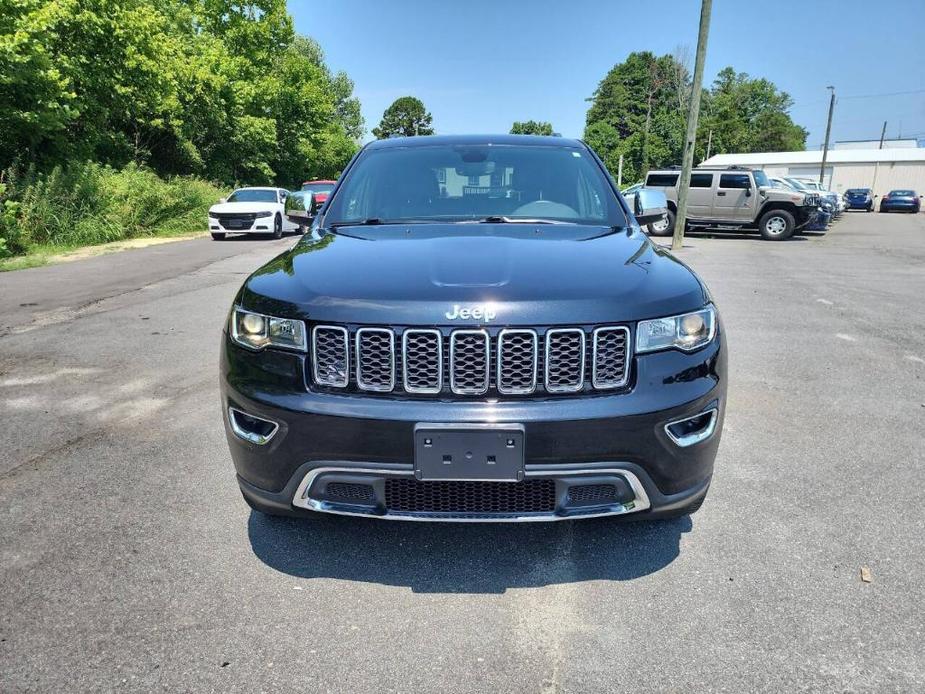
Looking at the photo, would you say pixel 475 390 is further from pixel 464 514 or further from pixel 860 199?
pixel 860 199

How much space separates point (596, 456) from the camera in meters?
2.19

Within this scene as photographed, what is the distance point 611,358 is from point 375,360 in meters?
0.80

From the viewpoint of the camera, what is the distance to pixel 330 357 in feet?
7.52

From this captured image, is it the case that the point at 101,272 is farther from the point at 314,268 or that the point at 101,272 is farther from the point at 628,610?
the point at 628,610

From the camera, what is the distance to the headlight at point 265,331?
91.4 inches

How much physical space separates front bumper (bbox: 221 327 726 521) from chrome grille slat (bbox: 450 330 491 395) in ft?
0.20

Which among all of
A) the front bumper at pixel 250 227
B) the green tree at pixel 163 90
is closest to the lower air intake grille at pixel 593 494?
the green tree at pixel 163 90

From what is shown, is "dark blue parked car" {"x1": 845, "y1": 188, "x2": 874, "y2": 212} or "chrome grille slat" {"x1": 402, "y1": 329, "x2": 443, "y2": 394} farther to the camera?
"dark blue parked car" {"x1": 845, "y1": 188, "x2": 874, "y2": 212}

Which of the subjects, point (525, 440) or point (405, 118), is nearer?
point (525, 440)

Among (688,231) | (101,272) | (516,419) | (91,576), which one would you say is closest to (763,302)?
(516,419)

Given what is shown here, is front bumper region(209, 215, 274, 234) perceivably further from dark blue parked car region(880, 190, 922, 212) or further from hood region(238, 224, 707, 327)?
dark blue parked car region(880, 190, 922, 212)

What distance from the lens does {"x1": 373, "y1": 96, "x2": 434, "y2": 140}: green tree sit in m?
92.7

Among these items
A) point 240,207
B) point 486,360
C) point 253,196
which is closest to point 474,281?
point 486,360

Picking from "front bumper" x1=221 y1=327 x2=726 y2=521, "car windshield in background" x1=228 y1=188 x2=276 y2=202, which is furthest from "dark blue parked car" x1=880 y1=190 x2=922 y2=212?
"front bumper" x1=221 y1=327 x2=726 y2=521
